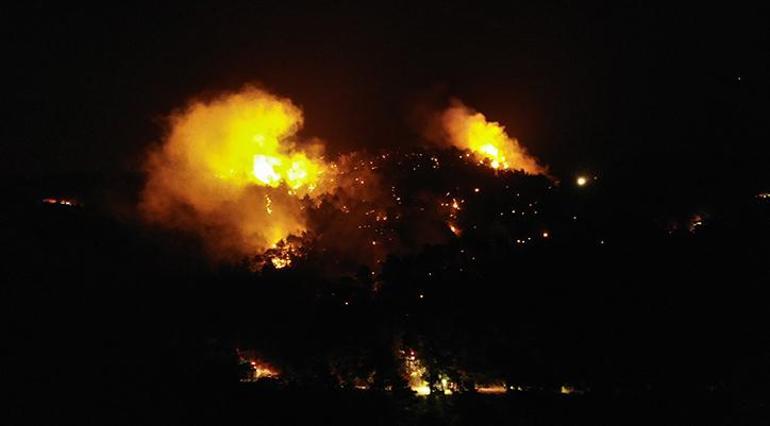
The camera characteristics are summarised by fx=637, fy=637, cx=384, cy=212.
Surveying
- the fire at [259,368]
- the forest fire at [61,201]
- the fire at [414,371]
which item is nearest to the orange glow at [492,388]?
the fire at [414,371]

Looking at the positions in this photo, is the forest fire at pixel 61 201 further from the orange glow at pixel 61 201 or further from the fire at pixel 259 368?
the fire at pixel 259 368

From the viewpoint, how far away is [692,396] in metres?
12.4

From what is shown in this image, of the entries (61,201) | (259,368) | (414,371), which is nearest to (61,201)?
(61,201)

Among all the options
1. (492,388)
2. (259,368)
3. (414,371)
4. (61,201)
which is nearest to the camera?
(492,388)

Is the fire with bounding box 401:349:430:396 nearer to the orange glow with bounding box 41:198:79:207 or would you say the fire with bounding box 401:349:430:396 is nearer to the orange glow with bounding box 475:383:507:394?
the orange glow with bounding box 475:383:507:394

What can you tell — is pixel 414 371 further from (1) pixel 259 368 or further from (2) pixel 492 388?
(1) pixel 259 368

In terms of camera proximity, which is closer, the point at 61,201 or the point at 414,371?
the point at 414,371

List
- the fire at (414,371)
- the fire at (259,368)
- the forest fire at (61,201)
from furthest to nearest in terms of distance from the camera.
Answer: the forest fire at (61,201) → the fire at (259,368) → the fire at (414,371)

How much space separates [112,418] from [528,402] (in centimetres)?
813

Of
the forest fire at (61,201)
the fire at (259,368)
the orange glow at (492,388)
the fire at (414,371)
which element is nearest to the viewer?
the orange glow at (492,388)

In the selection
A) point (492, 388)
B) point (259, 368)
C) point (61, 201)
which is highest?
point (61, 201)

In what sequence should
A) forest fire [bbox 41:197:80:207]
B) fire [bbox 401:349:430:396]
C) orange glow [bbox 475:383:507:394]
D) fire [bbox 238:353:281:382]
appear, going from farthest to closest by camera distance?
forest fire [bbox 41:197:80:207], fire [bbox 238:353:281:382], fire [bbox 401:349:430:396], orange glow [bbox 475:383:507:394]

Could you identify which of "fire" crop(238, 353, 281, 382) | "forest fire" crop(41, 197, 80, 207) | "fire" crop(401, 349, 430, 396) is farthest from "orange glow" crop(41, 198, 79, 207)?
"fire" crop(401, 349, 430, 396)

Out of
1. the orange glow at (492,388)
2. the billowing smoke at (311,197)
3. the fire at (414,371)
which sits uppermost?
the billowing smoke at (311,197)
